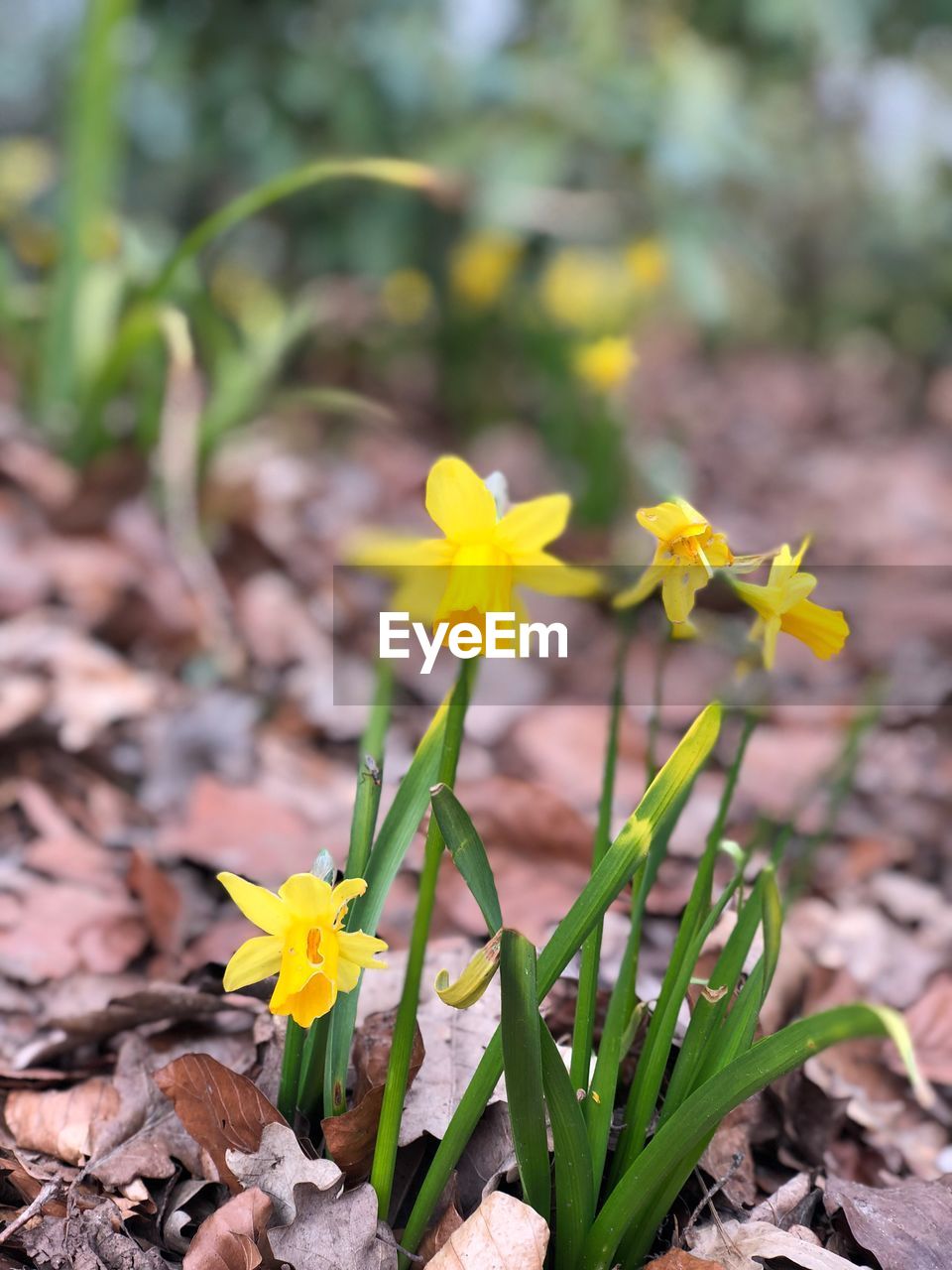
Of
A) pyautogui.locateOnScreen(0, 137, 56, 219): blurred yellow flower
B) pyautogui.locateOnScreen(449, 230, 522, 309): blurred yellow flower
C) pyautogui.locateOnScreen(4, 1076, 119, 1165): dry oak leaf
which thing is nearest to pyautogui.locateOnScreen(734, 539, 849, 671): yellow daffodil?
pyautogui.locateOnScreen(4, 1076, 119, 1165): dry oak leaf

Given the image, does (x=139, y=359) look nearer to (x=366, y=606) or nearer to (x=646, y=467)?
(x=366, y=606)

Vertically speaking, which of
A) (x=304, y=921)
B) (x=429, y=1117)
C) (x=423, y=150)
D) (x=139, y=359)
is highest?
(x=423, y=150)

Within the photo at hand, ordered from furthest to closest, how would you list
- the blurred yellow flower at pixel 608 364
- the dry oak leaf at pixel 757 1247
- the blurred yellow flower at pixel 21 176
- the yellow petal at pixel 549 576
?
1. the blurred yellow flower at pixel 21 176
2. the blurred yellow flower at pixel 608 364
3. the dry oak leaf at pixel 757 1247
4. the yellow petal at pixel 549 576

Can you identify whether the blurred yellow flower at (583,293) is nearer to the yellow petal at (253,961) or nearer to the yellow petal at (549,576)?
the yellow petal at (549,576)

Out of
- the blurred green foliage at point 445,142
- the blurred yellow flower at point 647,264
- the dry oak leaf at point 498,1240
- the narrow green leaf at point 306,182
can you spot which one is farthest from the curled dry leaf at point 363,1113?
the blurred yellow flower at point 647,264

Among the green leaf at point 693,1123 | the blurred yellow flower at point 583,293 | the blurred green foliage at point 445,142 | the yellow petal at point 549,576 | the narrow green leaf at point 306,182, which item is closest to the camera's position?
the green leaf at point 693,1123

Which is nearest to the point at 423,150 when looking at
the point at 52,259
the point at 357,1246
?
the point at 52,259
